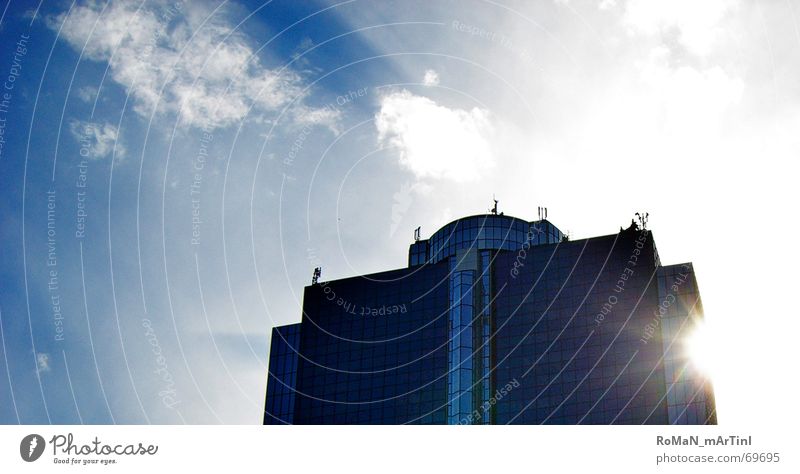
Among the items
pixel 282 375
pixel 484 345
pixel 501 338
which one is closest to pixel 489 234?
pixel 501 338

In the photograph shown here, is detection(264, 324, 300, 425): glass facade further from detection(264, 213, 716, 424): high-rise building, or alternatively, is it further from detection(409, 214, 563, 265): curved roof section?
detection(409, 214, 563, 265): curved roof section

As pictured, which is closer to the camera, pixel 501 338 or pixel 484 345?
pixel 501 338

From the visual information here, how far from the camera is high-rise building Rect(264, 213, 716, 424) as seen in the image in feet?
408

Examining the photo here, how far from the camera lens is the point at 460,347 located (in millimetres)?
138875

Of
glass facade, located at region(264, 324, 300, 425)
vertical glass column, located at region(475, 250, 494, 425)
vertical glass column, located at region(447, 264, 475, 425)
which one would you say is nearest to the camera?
vertical glass column, located at region(475, 250, 494, 425)

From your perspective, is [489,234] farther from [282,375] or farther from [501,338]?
[282,375]

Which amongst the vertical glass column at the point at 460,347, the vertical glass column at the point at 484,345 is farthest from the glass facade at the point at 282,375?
the vertical glass column at the point at 484,345

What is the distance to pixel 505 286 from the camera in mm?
141000

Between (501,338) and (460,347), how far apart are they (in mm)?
6522

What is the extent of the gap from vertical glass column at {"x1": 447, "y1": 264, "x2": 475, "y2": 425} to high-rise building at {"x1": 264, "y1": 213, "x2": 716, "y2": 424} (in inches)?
7.3

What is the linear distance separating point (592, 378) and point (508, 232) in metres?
35.2

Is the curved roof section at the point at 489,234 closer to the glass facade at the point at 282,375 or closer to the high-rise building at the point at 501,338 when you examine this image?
the high-rise building at the point at 501,338

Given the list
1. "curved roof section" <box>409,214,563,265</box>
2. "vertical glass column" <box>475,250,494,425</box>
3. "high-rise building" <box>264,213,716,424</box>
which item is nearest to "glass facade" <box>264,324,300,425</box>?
"high-rise building" <box>264,213,716,424</box>
